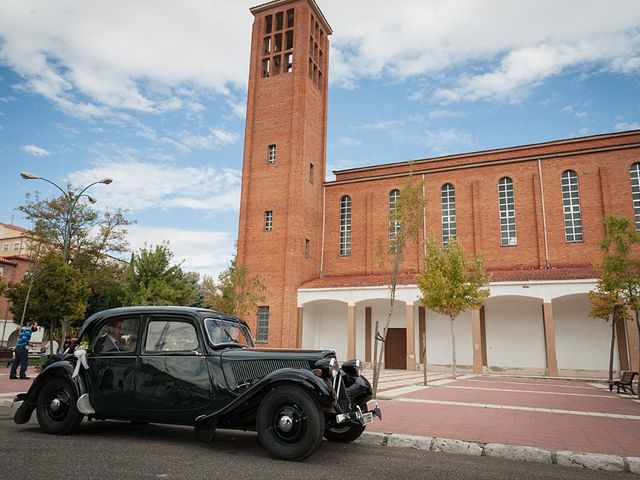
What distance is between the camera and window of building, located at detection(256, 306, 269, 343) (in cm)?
2788

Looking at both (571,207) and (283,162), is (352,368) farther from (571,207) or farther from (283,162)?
(283,162)

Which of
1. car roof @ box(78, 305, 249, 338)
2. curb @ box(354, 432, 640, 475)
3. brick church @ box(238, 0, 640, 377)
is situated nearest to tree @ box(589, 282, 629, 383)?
brick church @ box(238, 0, 640, 377)

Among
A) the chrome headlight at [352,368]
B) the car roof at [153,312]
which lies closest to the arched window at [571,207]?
the chrome headlight at [352,368]

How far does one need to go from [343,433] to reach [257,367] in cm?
159

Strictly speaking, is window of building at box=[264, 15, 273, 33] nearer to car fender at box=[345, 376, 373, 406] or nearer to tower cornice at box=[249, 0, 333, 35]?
tower cornice at box=[249, 0, 333, 35]

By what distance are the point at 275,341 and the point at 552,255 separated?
53.1 ft

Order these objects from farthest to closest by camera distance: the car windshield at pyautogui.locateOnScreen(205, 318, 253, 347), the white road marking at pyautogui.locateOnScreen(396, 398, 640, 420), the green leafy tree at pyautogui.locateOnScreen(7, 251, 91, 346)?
the green leafy tree at pyautogui.locateOnScreen(7, 251, 91, 346)
the white road marking at pyautogui.locateOnScreen(396, 398, 640, 420)
the car windshield at pyautogui.locateOnScreen(205, 318, 253, 347)

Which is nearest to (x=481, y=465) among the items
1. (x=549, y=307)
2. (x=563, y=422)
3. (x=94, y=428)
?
(x=563, y=422)

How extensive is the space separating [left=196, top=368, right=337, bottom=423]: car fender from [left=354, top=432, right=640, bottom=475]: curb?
1.75 metres

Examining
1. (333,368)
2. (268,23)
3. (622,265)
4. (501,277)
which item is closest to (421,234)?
(501,277)

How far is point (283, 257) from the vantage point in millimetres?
28031

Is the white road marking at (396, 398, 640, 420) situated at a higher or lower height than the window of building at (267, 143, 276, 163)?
lower

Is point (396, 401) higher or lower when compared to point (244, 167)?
lower

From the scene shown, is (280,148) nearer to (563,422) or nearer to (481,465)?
(563,422)
